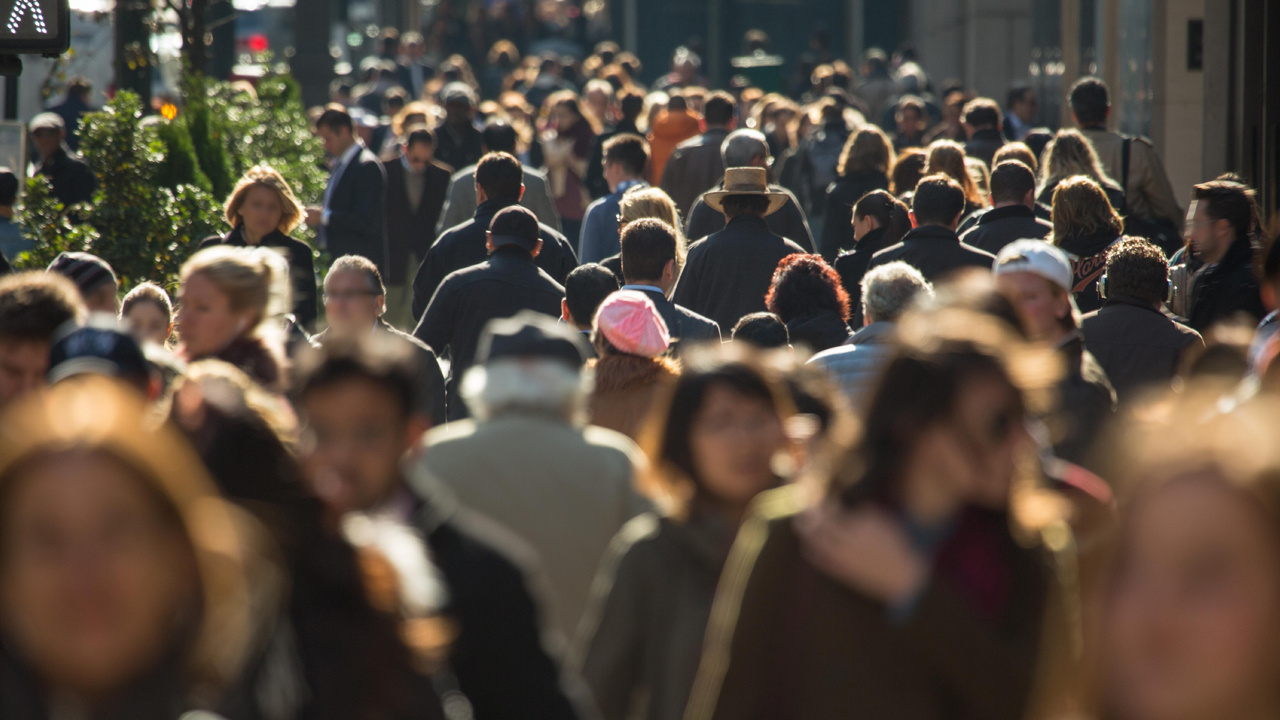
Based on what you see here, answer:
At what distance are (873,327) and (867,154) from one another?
559 cm

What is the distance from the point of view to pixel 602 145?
51.9 feet

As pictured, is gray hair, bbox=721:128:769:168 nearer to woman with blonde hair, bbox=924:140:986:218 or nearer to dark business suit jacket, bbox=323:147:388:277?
woman with blonde hair, bbox=924:140:986:218

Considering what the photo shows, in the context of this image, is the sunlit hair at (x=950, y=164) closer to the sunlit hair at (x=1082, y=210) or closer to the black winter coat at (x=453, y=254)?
the sunlit hair at (x=1082, y=210)

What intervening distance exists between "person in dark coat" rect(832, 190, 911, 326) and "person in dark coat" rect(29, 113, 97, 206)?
6935 mm

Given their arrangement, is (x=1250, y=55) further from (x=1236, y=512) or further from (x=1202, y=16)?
(x=1236, y=512)

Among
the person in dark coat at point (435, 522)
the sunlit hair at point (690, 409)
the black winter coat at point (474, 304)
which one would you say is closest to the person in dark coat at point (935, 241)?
the black winter coat at point (474, 304)

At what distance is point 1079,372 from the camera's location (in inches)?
225

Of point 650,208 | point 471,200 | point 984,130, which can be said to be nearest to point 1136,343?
point 650,208

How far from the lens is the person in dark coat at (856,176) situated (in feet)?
39.7

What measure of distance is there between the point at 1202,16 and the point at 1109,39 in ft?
13.2

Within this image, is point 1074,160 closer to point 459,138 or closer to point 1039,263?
point 1039,263

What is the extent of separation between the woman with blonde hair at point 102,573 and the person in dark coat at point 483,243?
24.6 ft

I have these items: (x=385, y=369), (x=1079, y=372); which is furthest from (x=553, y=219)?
(x=385, y=369)

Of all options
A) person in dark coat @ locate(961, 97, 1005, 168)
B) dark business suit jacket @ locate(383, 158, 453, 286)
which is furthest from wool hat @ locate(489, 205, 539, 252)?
person in dark coat @ locate(961, 97, 1005, 168)
